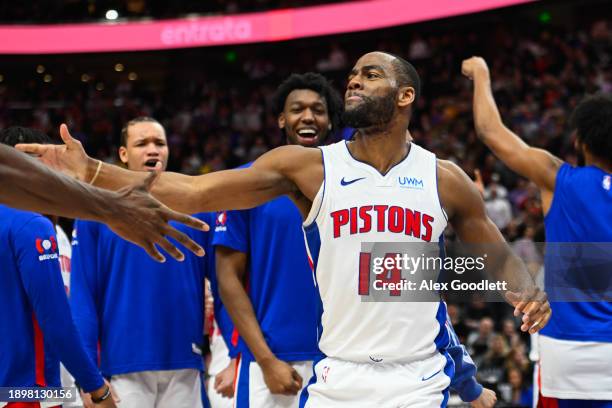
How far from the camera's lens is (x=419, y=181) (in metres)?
3.69

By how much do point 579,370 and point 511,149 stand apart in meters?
1.14

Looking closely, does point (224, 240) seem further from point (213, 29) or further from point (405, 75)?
point (213, 29)

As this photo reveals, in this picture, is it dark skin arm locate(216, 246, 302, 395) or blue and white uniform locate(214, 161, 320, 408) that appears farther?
blue and white uniform locate(214, 161, 320, 408)

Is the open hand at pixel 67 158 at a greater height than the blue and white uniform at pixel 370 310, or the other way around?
the open hand at pixel 67 158

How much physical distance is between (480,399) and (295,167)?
140 cm

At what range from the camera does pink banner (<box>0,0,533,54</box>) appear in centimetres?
1881

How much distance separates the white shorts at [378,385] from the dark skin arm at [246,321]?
1.76 feet

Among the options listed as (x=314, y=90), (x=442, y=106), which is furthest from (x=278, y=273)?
(x=442, y=106)

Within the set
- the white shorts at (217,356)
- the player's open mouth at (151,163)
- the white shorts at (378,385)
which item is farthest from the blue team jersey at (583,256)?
the white shorts at (217,356)

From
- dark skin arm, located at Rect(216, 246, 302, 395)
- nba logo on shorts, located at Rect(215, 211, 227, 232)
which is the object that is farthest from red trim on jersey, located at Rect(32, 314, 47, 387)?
nba logo on shorts, located at Rect(215, 211, 227, 232)

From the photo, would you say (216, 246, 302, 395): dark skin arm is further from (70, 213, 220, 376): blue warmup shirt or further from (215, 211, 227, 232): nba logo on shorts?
(70, 213, 220, 376): blue warmup shirt

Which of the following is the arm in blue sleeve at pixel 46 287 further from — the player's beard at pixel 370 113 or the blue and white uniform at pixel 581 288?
the blue and white uniform at pixel 581 288

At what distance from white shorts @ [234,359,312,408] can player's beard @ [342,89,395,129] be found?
1231mm

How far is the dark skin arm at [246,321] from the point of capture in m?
4.14
